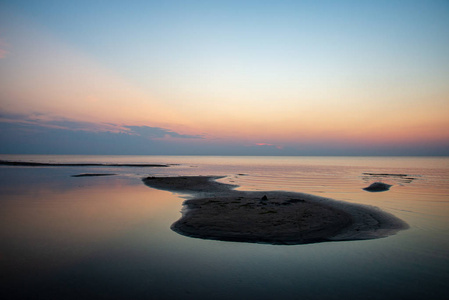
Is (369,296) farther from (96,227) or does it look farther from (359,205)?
(359,205)

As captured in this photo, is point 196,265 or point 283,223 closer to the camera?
point 196,265

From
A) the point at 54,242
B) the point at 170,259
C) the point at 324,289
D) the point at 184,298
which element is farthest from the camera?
the point at 54,242

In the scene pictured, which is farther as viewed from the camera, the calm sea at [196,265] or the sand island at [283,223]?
the sand island at [283,223]

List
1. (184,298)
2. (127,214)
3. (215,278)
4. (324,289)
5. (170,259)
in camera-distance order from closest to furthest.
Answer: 1. (184,298)
2. (324,289)
3. (215,278)
4. (170,259)
5. (127,214)

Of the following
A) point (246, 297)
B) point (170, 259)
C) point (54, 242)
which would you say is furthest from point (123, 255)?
point (246, 297)

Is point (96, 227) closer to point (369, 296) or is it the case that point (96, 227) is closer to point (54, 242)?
point (54, 242)

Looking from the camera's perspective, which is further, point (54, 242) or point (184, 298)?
point (54, 242)

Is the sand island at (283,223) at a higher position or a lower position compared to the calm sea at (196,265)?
higher

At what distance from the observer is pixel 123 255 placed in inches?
466

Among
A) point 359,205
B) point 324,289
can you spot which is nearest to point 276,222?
point 324,289

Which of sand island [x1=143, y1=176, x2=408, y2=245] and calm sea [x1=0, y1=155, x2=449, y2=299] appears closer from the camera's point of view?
calm sea [x1=0, y1=155, x2=449, y2=299]

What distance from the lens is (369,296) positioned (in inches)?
332

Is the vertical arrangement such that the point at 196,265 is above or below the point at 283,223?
below

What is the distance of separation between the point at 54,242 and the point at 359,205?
82.1 feet
